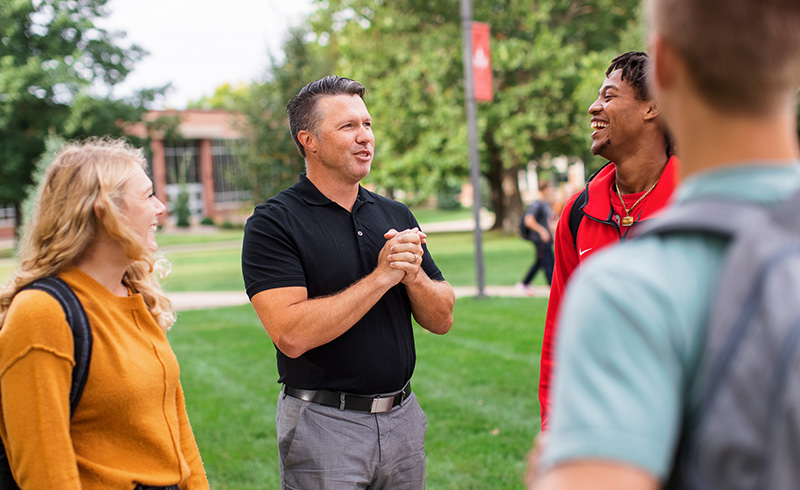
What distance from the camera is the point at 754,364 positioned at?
0.85 metres

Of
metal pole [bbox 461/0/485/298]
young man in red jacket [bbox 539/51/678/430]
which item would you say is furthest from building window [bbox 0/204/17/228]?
young man in red jacket [bbox 539/51/678/430]

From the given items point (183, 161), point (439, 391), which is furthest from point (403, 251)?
point (183, 161)

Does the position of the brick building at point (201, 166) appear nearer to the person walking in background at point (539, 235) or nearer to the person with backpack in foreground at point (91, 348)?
the person walking in background at point (539, 235)

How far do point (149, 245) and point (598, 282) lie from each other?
193 cm

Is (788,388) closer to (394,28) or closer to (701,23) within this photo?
(701,23)

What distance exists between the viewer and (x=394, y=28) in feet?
92.9

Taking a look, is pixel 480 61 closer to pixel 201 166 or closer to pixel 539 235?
pixel 539 235

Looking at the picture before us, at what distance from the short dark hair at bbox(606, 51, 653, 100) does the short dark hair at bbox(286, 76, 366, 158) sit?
1192 mm

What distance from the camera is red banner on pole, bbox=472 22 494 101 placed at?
12.2m

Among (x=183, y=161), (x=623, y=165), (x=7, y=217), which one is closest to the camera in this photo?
(x=623, y=165)

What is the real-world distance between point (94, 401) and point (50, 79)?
36.8 metres

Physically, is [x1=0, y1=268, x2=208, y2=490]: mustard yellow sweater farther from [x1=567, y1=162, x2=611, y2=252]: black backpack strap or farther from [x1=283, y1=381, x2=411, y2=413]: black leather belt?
[x1=567, y1=162, x2=611, y2=252]: black backpack strap

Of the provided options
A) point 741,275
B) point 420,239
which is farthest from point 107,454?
point 741,275

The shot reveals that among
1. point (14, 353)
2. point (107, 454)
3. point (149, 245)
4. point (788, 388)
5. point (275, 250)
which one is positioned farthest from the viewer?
Result: point (275, 250)
